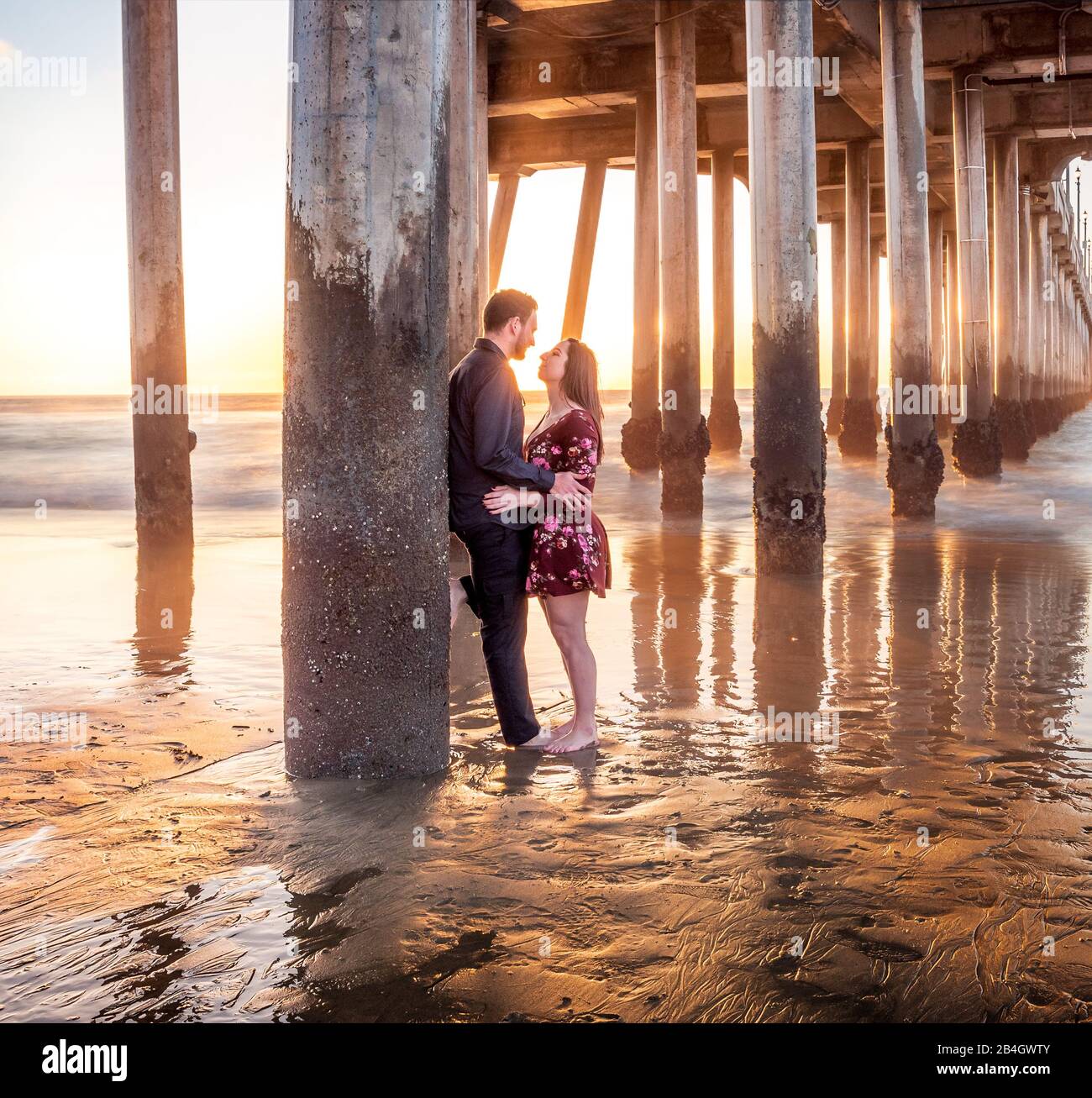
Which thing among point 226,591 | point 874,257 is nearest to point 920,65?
point 226,591

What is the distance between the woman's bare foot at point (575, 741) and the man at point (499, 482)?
0.23 feet

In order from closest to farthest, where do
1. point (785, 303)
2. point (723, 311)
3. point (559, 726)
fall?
point (559, 726)
point (785, 303)
point (723, 311)

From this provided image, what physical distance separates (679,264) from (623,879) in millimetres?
12721

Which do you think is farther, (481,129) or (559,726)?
(481,129)

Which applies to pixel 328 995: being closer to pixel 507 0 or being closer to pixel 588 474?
pixel 588 474

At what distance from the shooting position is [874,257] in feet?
136

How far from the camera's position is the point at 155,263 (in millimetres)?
11852

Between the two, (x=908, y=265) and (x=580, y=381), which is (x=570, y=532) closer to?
(x=580, y=381)

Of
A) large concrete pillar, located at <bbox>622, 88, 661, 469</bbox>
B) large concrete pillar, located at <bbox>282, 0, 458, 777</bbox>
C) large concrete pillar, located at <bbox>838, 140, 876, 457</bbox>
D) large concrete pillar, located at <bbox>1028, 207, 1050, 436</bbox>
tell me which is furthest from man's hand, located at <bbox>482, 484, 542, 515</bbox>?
large concrete pillar, located at <bbox>1028, 207, 1050, 436</bbox>

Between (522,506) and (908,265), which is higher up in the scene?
(908,265)

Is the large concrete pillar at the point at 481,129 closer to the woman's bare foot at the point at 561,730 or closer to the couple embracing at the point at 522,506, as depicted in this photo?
the couple embracing at the point at 522,506

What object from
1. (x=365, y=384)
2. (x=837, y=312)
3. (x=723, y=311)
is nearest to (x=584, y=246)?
(x=723, y=311)

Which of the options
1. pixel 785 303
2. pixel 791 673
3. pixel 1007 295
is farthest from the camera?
pixel 1007 295
